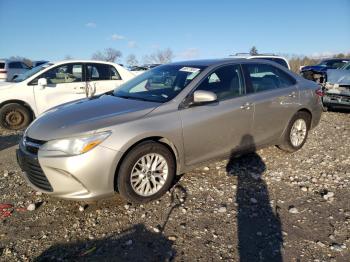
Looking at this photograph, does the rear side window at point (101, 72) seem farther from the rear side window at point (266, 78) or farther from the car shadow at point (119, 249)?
the car shadow at point (119, 249)

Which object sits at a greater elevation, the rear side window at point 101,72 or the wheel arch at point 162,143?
the rear side window at point 101,72

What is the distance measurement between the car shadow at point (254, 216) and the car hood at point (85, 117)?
5.18 ft

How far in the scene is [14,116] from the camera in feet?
25.7

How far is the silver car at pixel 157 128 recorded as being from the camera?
357 cm

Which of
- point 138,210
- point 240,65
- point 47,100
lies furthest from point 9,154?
point 240,65

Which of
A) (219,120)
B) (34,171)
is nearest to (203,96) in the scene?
(219,120)

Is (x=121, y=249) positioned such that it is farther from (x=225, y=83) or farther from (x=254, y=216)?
(x=225, y=83)

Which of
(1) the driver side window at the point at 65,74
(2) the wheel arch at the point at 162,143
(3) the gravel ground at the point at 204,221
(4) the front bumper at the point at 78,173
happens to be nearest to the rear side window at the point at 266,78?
(3) the gravel ground at the point at 204,221

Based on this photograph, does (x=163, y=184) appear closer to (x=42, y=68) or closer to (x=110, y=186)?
(x=110, y=186)

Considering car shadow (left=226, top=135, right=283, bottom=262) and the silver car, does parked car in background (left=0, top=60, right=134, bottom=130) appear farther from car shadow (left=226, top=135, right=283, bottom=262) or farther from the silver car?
car shadow (left=226, top=135, right=283, bottom=262)

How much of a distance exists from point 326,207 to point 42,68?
269 inches

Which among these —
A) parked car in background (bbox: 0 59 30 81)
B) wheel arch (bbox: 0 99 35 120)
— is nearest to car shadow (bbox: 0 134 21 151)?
wheel arch (bbox: 0 99 35 120)

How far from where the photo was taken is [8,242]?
129 inches

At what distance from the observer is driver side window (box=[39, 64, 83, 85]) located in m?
7.99
